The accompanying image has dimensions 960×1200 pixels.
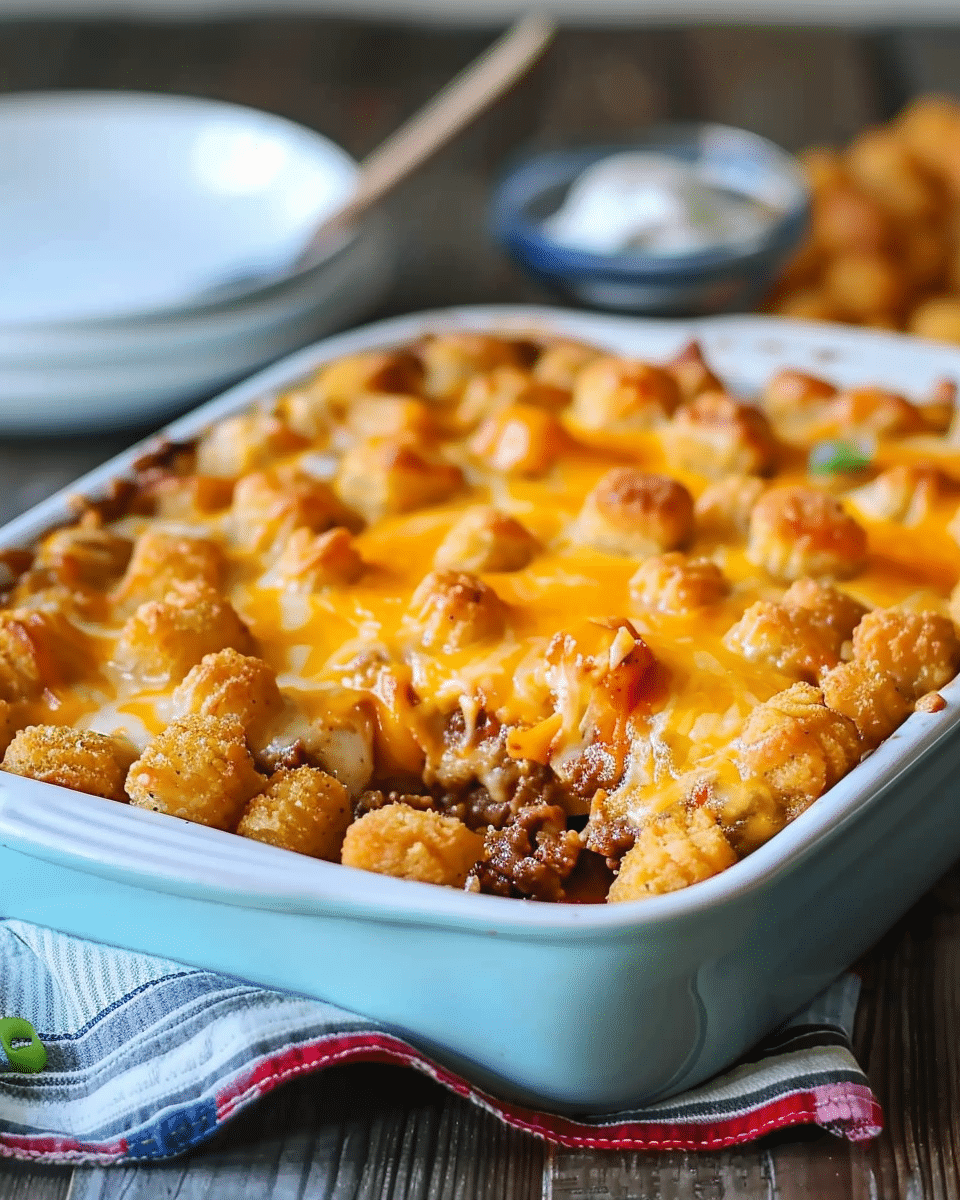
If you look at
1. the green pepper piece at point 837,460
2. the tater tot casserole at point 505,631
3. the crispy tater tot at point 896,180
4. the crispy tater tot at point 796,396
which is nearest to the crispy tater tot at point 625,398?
the tater tot casserole at point 505,631

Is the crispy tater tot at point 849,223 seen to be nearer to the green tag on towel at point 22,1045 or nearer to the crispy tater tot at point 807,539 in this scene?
the crispy tater tot at point 807,539

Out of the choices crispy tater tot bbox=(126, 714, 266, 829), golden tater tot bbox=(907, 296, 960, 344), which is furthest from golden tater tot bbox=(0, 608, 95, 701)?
golden tater tot bbox=(907, 296, 960, 344)

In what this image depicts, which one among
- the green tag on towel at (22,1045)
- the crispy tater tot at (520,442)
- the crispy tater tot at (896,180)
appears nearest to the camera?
the green tag on towel at (22,1045)

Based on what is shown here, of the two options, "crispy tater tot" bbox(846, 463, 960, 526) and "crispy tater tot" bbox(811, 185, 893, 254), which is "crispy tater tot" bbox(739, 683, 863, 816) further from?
"crispy tater tot" bbox(811, 185, 893, 254)

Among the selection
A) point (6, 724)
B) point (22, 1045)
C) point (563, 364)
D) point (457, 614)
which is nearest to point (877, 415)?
point (563, 364)

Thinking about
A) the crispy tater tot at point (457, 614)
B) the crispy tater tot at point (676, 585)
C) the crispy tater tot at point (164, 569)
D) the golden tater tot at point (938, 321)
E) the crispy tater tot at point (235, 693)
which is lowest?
the crispy tater tot at point (235, 693)
